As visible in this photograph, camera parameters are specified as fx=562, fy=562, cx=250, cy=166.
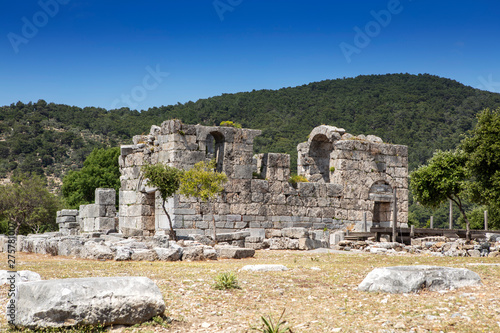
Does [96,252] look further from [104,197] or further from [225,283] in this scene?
[104,197]

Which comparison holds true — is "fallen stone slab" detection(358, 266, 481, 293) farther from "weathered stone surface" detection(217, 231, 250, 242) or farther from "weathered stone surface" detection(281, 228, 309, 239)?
"weathered stone surface" detection(281, 228, 309, 239)

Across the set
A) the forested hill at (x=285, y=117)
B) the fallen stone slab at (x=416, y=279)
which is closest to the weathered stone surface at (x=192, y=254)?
the fallen stone slab at (x=416, y=279)

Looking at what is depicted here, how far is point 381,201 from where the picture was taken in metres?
24.0

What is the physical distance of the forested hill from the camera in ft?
191

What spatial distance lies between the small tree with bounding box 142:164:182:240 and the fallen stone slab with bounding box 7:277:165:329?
12.1m

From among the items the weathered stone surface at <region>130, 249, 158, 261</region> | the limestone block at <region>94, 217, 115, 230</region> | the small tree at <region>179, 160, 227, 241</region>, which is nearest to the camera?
the weathered stone surface at <region>130, 249, 158, 261</region>

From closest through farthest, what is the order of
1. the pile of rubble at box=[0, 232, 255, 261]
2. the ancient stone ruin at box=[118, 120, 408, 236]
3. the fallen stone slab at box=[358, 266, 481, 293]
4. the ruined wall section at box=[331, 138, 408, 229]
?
the fallen stone slab at box=[358, 266, 481, 293]
the pile of rubble at box=[0, 232, 255, 261]
the ancient stone ruin at box=[118, 120, 408, 236]
the ruined wall section at box=[331, 138, 408, 229]

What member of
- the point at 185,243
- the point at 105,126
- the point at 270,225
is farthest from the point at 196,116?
the point at 185,243

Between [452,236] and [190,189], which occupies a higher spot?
[190,189]

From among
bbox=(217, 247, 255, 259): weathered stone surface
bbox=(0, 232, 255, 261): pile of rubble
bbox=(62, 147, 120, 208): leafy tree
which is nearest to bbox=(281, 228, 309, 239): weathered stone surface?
bbox=(0, 232, 255, 261): pile of rubble

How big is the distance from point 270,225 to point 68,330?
15.9m

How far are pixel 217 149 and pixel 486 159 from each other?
978 cm

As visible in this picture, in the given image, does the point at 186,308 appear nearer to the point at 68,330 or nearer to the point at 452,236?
the point at 68,330

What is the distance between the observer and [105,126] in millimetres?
67438
